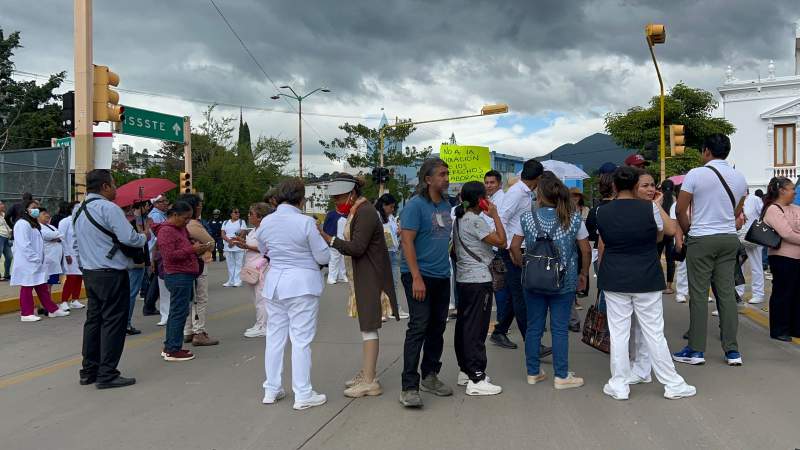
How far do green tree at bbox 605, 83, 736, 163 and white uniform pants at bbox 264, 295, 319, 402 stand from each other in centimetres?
3567

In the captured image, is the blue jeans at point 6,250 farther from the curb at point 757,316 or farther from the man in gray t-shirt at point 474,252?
the curb at point 757,316

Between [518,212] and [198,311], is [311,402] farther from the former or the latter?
[198,311]

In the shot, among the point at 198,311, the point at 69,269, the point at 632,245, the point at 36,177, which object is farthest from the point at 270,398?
the point at 36,177

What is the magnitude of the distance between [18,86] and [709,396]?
47.8 m

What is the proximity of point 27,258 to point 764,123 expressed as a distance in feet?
125

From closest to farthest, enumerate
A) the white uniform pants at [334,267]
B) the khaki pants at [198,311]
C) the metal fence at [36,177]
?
the khaki pants at [198,311]
the white uniform pants at [334,267]
the metal fence at [36,177]

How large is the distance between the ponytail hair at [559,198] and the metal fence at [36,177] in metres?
20.7

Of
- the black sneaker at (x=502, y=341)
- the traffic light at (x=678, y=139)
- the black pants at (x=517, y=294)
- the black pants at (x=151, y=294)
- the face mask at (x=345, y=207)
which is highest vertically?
the traffic light at (x=678, y=139)

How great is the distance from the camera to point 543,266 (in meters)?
5.44

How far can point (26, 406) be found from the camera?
546cm

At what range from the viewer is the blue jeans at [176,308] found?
7105 millimetres

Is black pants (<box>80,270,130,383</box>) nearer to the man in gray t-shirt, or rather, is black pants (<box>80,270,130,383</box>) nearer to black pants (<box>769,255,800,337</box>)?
the man in gray t-shirt

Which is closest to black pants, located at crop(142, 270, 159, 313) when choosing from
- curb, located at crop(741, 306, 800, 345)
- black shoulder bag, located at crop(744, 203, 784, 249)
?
black shoulder bag, located at crop(744, 203, 784, 249)

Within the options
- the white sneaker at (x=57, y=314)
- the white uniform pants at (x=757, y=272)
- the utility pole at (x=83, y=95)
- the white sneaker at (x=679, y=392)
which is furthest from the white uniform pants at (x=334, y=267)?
the white sneaker at (x=679, y=392)
